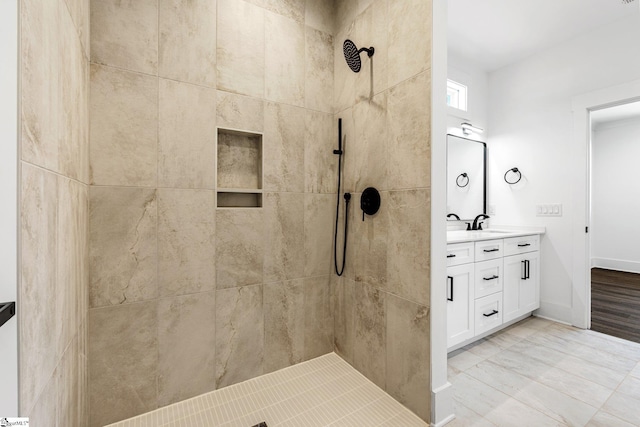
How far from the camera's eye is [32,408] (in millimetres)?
703

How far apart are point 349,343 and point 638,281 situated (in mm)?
5219

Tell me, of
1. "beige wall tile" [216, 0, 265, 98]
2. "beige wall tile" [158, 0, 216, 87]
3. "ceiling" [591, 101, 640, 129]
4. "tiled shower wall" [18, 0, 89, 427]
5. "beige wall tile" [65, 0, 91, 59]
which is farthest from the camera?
"ceiling" [591, 101, 640, 129]

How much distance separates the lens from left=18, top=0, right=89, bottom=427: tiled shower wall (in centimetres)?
70

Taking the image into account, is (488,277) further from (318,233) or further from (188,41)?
(188,41)

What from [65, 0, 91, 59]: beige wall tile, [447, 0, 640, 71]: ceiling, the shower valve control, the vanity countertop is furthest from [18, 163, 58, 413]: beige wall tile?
[447, 0, 640, 71]: ceiling

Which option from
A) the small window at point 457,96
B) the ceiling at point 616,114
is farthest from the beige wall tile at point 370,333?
the ceiling at point 616,114

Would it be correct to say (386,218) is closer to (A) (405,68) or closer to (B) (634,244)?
(A) (405,68)

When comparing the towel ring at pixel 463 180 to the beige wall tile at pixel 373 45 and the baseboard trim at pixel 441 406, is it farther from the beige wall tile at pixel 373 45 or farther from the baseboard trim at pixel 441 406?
the baseboard trim at pixel 441 406

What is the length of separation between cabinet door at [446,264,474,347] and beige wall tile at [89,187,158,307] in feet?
6.37

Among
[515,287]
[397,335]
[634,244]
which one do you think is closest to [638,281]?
[634,244]

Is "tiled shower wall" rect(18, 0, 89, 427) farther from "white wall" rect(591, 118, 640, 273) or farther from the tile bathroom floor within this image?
"white wall" rect(591, 118, 640, 273)

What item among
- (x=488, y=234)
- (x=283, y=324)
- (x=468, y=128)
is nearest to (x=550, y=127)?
(x=468, y=128)

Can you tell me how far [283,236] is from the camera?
185 cm

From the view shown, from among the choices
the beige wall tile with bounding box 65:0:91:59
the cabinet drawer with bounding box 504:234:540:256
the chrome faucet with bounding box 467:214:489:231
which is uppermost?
the beige wall tile with bounding box 65:0:91:59
